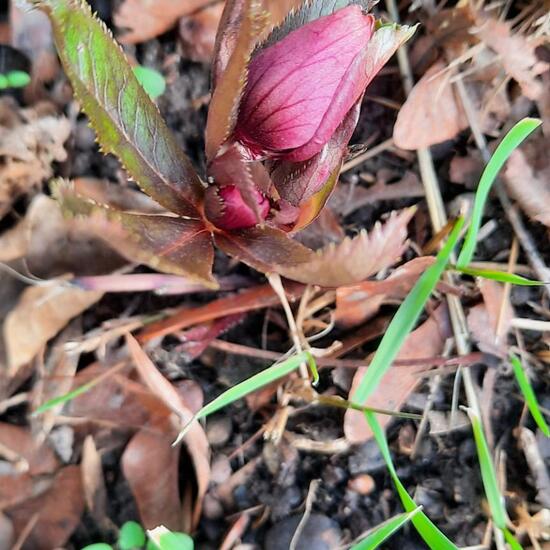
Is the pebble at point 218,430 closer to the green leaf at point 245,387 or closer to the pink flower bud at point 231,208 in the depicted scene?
the green leaf at point 245,387

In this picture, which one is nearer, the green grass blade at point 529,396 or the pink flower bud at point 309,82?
the pink flower bud at point 309,82

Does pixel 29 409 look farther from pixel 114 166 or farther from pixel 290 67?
pixel 290 67

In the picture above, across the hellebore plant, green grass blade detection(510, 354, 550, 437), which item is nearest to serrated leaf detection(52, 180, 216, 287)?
the hellebore plant

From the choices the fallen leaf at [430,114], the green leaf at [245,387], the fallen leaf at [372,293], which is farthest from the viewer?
the fallen leaf at [430,114]

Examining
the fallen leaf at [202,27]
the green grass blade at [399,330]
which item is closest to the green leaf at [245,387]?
the green grass blade at [399,330]

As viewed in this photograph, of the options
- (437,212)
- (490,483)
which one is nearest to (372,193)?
(437,212)

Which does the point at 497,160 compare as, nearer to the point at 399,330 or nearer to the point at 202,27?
the point at 399,330

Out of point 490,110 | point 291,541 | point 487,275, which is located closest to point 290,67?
point 487,275
